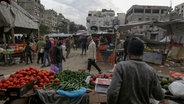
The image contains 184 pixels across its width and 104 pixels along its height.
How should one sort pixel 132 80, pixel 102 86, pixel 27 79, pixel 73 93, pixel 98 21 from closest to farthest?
pixel 132 80 < pixel 73 93 < pixel 102 86 < pixel 27 79 < pixel 98 21

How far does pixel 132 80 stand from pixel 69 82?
9.33 feet

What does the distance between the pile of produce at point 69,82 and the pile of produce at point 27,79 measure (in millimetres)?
225

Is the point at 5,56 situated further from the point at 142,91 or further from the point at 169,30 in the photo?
the point at 142,91

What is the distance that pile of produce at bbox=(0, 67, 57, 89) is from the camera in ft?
16.1

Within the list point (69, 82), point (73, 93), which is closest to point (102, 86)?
point (73, 93)

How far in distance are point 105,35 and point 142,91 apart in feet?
81.6

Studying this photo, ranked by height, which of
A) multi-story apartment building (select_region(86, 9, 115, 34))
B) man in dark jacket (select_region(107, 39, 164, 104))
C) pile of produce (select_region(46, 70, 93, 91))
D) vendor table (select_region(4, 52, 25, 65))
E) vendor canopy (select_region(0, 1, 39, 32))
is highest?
multi-story apartment building (select_region(86, 9, 115, 34))

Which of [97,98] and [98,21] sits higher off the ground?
[98,21]

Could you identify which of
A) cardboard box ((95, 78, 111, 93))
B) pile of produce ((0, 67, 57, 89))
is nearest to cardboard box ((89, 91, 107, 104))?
cardboard box ((95, 78, 111, 93))

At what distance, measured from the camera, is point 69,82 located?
5195 mm

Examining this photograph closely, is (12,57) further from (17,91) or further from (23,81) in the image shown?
(17,91)

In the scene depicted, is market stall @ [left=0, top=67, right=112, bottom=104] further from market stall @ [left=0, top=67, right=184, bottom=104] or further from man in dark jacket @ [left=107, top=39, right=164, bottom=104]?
man in dark jacket @ [left=107, top=39, right=164, bottom=104]

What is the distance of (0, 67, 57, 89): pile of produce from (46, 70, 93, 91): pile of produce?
0.22 m

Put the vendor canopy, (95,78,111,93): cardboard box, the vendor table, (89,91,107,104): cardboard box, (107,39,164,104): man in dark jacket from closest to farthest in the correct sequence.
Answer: (107,39,164,104): man in dark jacket → (89,91,107,104): cardboard box → (95,78,111,93): cardboard box → the vendor canopy → the vendor table
